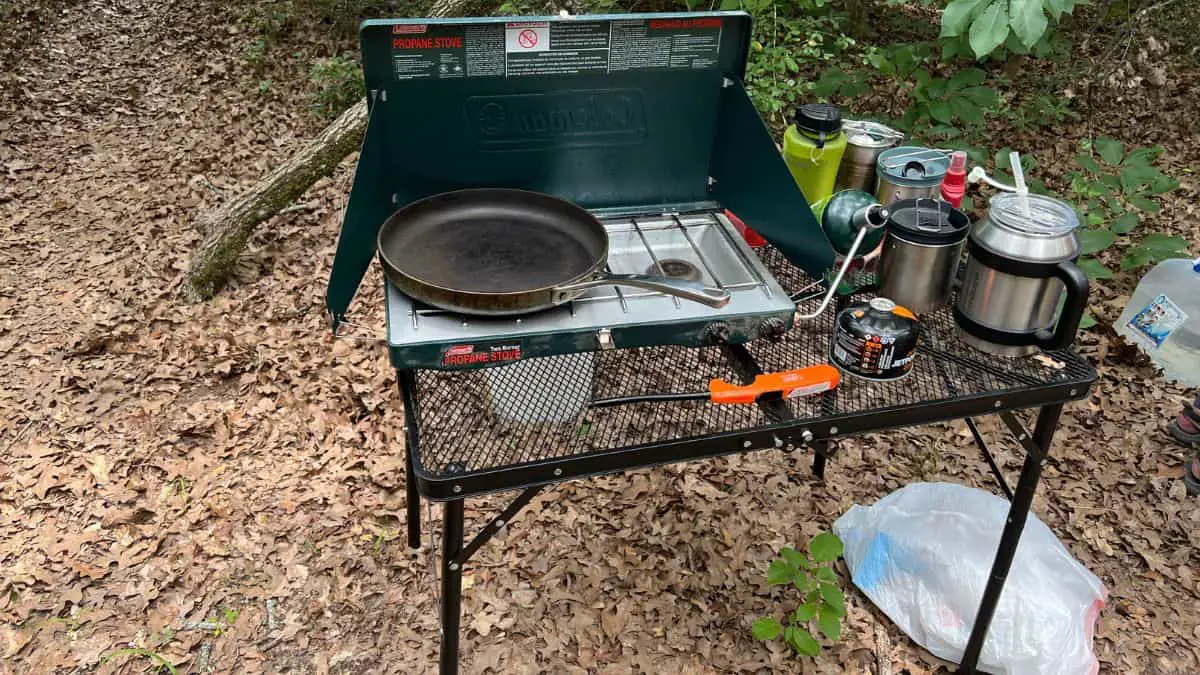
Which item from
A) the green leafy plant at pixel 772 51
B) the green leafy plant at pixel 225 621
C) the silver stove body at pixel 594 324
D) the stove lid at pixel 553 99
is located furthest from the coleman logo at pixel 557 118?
the green leafy plant at pixel 772 51

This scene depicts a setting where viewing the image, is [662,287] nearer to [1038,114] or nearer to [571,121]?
[571,121]

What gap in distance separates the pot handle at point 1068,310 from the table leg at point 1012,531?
7.2 inches

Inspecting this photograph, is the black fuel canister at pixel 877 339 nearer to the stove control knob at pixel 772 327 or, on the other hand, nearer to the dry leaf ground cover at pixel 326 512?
the stove control knob at pixel 772 327

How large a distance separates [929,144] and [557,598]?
287 centimetres

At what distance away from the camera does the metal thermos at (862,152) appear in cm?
211

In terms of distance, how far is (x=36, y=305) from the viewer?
3.82 m

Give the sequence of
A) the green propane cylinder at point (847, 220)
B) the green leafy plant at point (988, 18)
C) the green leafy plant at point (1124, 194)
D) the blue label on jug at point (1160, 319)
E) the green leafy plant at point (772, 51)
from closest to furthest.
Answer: the green propane cylinder at point (847, 220), the green leafy plant at point (988, 18), the green leafy plant at point (1124, 194), the blue label on jug at point (1160, 319), the green leafy plant at point (772, 51)

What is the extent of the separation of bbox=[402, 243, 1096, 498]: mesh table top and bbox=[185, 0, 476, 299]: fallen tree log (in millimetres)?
2495

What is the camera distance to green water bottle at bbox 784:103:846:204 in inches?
81.4

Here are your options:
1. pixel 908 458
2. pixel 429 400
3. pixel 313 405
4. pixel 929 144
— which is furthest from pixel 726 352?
pixel 929 144

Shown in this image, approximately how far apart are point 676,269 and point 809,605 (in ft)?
3.84

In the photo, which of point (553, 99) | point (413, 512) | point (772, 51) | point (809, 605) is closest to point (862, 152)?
point (553, 99)

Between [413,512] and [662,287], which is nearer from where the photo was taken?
[662,287]

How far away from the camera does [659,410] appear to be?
189 cm
